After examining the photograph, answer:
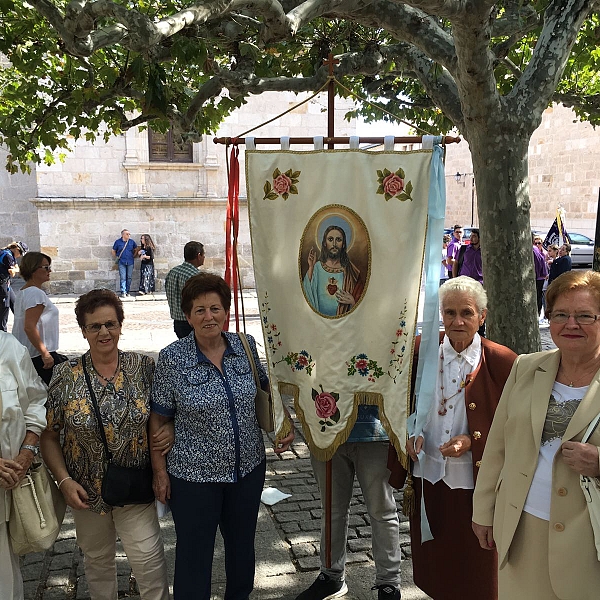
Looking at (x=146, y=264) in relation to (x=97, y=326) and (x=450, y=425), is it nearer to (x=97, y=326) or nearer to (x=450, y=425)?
(x=97, y=326)

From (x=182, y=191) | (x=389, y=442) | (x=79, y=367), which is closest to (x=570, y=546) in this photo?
(x=389, y=442)

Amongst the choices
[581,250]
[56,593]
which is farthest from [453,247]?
[56,593]

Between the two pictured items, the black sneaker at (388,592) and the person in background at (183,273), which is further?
the person in background at (183,273)

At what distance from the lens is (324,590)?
11.8ft

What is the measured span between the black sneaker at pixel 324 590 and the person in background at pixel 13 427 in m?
1.52

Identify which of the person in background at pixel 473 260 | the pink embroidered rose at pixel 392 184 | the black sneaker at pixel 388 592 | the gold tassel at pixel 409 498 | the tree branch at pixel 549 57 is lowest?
the black sneaker at pixel 388 592

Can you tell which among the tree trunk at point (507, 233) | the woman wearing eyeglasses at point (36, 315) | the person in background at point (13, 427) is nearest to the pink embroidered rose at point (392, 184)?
the person in background at point (13, 427)

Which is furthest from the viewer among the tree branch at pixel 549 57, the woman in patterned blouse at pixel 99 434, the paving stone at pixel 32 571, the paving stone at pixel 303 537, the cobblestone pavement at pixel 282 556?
the tree branch at pixel 549 57

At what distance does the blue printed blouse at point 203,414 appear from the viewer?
10.0 ft

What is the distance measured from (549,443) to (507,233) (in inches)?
122

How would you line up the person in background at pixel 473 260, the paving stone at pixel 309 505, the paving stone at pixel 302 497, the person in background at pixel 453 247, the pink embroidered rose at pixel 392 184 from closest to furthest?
the pink embroidered rose at pixel 392 184
the paving stone at pixel 309 505
the paving stone at pixel 302 497
the person in background at pixel 473 260
the person in background at pixel 453 247

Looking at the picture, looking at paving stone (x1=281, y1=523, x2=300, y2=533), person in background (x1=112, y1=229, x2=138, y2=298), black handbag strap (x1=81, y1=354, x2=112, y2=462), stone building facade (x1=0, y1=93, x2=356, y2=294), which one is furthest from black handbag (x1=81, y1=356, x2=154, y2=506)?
person in background (x1=112, y1=229, x2=138, y2=298)

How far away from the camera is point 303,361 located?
3.52m

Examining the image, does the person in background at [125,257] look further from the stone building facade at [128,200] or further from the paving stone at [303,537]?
the paving stone at [303,537]
